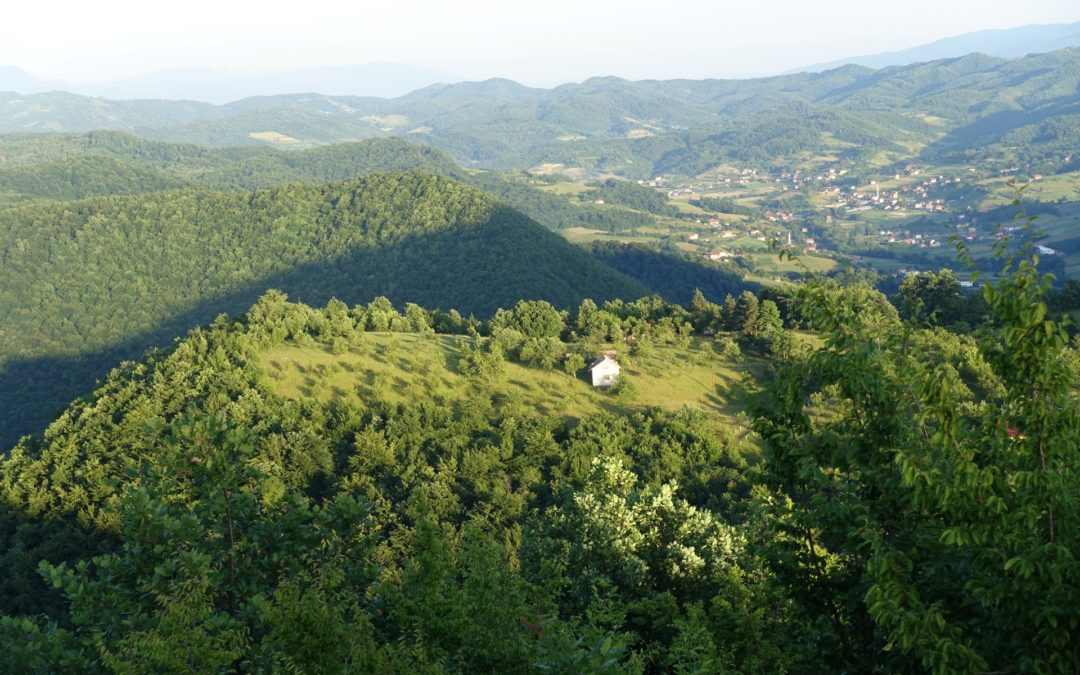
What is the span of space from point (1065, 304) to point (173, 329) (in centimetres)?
14126

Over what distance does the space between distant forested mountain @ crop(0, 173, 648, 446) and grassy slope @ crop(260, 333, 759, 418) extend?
60.7 meters

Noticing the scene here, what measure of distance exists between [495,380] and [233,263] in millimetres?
126832

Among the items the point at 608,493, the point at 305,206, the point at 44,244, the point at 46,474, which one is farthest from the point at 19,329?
the point at 608,493

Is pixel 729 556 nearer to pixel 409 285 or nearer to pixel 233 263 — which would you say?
pixel 409 285

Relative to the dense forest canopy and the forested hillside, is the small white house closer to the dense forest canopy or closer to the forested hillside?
the dense forest canopy

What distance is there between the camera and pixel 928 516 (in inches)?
359

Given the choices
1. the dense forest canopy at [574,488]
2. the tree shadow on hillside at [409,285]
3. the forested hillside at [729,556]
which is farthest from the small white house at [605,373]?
the tree shadow on hillside at [409,285]

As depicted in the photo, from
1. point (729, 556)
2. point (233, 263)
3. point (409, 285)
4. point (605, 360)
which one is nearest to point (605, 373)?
point (605, 360)

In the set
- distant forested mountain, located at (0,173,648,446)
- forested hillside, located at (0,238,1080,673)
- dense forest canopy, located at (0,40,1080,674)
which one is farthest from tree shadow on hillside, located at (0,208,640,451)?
forested hillside, located at (0,238,1080,673)

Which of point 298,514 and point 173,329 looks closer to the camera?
point 298,514

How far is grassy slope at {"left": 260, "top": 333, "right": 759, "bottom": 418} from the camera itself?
179 feet

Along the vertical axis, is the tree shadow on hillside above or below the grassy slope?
below

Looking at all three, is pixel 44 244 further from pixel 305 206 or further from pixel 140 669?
pixel 140 669

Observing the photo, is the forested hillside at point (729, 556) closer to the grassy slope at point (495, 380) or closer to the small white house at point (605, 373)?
the grassy slope at point (495, 380)
